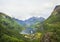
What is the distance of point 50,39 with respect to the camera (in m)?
187

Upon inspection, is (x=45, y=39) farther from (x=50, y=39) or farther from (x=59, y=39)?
(x=59, y=39)

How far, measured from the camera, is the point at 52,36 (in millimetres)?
188875

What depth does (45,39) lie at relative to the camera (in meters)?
190

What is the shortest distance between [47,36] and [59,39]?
63.0 feet

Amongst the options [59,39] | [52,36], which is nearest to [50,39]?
[52,36]

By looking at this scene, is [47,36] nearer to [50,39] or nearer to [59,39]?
[50,39]

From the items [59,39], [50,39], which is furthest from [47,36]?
[59,39]

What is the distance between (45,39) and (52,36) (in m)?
8.97

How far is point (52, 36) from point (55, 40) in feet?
22.0

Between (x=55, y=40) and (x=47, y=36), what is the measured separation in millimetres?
11540

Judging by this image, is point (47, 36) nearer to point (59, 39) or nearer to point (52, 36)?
point (52, 36)

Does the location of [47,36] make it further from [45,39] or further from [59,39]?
[59,39]

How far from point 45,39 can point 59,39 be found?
19.3 m
